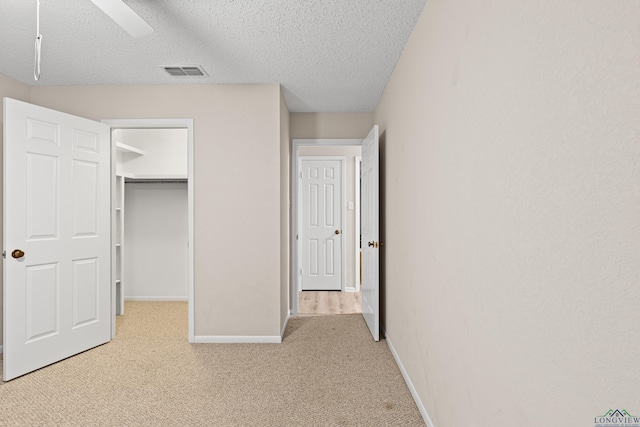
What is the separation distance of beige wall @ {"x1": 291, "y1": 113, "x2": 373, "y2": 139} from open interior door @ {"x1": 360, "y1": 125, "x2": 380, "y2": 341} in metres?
0.49

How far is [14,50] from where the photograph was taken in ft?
9.53

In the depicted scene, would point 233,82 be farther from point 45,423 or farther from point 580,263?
point 580,263

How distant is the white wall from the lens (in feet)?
17.5

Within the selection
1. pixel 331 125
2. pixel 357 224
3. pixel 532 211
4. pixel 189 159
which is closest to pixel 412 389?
pixel 532 211

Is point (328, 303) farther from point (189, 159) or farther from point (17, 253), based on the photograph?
point (17, 253)

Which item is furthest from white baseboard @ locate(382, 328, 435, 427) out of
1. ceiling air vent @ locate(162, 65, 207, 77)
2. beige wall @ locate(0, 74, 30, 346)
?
beige wall @ locate(0, 74, 30, 346)

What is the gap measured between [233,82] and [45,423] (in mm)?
2896

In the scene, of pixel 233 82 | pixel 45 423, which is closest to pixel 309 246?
pixel 233 82

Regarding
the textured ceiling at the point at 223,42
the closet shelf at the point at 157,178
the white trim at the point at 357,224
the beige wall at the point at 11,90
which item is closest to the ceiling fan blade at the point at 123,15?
the textured ceiling at the point at 223,42

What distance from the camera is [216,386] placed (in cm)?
274

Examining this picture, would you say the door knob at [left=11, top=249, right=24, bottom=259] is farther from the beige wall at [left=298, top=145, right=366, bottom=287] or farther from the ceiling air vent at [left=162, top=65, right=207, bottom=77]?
the beige wall at [left=298, top=145, right=366, bottom=287]

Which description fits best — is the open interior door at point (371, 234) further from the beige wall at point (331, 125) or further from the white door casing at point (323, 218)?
the white door casing at point (323, 218)

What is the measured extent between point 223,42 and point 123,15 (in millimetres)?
950

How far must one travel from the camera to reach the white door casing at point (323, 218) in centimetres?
612
